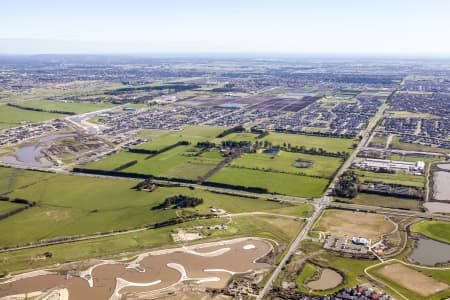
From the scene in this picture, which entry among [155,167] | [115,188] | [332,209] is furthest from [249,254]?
[155,167]

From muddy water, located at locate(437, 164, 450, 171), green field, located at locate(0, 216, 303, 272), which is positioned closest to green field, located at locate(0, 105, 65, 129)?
green field, located at locate(0, 216, 303, 272)

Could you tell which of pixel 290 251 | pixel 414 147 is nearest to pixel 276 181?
pixel 290 251

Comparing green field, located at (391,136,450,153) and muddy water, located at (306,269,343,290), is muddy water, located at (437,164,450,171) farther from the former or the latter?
muddy water, located at (306,269,343,290)

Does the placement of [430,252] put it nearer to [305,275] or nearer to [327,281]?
[327,281]

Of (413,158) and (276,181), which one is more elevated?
(413,158)

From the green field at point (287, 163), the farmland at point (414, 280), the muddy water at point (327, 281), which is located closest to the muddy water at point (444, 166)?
the green field at point (287, 163)
